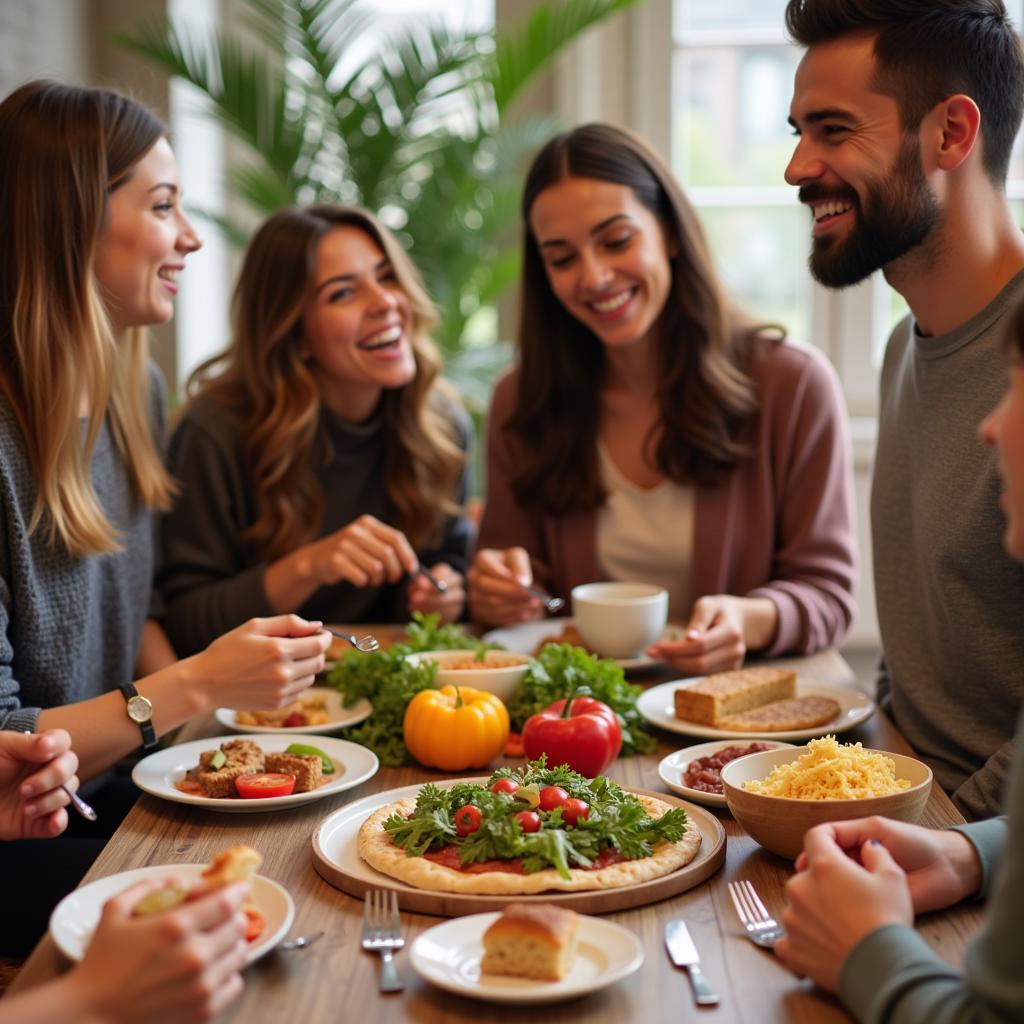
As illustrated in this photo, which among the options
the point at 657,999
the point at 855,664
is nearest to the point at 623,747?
the point at 657,999

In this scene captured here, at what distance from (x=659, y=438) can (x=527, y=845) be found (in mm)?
1599

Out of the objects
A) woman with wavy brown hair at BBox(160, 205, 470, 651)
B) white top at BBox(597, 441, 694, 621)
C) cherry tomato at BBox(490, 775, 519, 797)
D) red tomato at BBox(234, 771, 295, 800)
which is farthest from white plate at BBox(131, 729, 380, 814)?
white top at BBox(597, 441, 694, 621)

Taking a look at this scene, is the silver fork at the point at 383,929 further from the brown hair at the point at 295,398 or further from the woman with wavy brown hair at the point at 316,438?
the brown hair at the point at 295,398

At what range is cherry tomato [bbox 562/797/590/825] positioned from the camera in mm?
1468

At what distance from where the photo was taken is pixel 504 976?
47.4 inches

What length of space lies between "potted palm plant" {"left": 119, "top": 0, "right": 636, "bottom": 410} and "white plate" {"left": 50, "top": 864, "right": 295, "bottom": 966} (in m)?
3.01

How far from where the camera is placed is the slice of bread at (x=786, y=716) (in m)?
1.97

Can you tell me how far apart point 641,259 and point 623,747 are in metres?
1.28

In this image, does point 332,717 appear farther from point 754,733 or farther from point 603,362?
point 603,362

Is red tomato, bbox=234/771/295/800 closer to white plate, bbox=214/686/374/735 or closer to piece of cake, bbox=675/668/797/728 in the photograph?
white plate, bbox=214/686/374/735

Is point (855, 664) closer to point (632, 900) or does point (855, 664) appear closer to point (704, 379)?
point (704, 379)

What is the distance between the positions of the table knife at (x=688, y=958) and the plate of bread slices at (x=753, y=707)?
66 cm

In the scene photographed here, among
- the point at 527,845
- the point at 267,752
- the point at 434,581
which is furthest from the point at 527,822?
the point at 434,581

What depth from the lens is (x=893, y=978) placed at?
1.12 m
